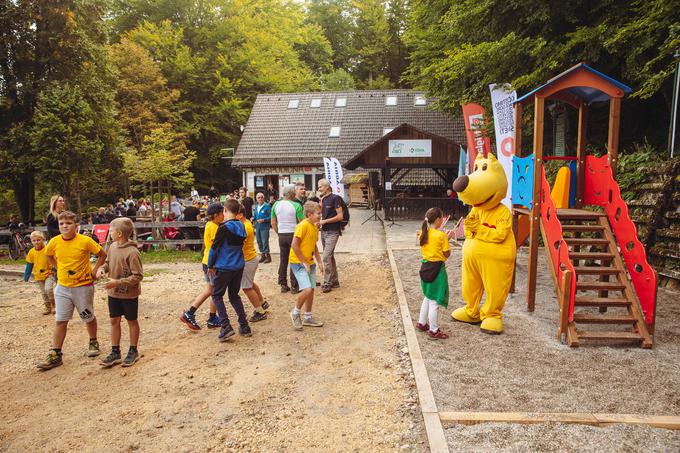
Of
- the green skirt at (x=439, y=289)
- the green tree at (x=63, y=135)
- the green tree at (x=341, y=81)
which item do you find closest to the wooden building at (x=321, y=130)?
the green tree at (x=341, y=81)

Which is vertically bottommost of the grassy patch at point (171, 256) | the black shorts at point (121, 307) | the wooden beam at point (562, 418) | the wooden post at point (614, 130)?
the wooden beam at point (562, 418)

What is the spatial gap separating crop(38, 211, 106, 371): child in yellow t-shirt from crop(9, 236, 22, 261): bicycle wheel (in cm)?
1113

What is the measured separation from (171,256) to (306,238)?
301 inches

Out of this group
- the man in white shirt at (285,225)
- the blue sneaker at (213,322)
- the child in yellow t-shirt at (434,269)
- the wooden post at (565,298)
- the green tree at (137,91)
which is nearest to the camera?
the wooden post at (565,298)

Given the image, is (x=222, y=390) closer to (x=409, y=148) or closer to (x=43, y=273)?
(x=43, y=273)

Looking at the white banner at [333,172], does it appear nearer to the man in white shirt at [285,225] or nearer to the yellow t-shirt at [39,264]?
the man in white shirt at [285,225]

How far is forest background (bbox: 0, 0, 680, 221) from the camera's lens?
9703mm

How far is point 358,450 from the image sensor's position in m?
3.29

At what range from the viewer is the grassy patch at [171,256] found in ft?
38.9

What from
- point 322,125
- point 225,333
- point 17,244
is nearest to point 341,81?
point 322,125

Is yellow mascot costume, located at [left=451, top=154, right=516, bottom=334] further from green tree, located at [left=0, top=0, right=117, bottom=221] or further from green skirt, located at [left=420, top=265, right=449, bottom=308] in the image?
green tree, located at [left=0, top=0, right=117, bottom=221]

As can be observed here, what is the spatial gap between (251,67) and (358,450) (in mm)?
34047

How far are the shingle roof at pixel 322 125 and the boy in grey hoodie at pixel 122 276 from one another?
21351 mm

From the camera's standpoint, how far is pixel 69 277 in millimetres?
5141
